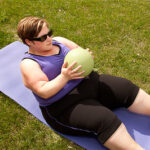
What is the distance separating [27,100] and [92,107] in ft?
3.97

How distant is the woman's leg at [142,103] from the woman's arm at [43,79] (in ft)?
2.66

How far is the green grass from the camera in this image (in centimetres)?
291

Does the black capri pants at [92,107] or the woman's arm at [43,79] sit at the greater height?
the woman's arm at [43,79]

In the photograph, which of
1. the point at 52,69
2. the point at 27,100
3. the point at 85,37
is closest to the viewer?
the point at 52,69

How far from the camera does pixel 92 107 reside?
243 cm

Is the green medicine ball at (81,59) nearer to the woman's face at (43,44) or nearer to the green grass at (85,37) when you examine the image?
the woman's face at (43,44)

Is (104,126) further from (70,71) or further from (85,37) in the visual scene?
(85,37)

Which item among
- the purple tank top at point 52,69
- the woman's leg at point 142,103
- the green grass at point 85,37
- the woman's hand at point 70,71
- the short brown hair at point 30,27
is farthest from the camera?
the green grass at point 85,37

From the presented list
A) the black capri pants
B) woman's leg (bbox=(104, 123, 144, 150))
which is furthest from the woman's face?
woman's leg (bbox=(104, 123, 144, 150))

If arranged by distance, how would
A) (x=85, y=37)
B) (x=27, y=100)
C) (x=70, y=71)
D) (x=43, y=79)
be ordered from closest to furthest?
(x=70, y=71) → (x=43, y=79) → (x=27, y=100) → (x=85, y=37)

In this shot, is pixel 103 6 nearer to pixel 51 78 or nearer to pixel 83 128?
pixel 51 78

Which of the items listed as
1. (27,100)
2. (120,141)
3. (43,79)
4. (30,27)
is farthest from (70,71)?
(27,100)

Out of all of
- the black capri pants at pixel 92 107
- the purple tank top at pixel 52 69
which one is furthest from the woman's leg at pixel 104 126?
the purple tank top at pixel 52 69

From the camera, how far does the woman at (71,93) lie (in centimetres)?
232
